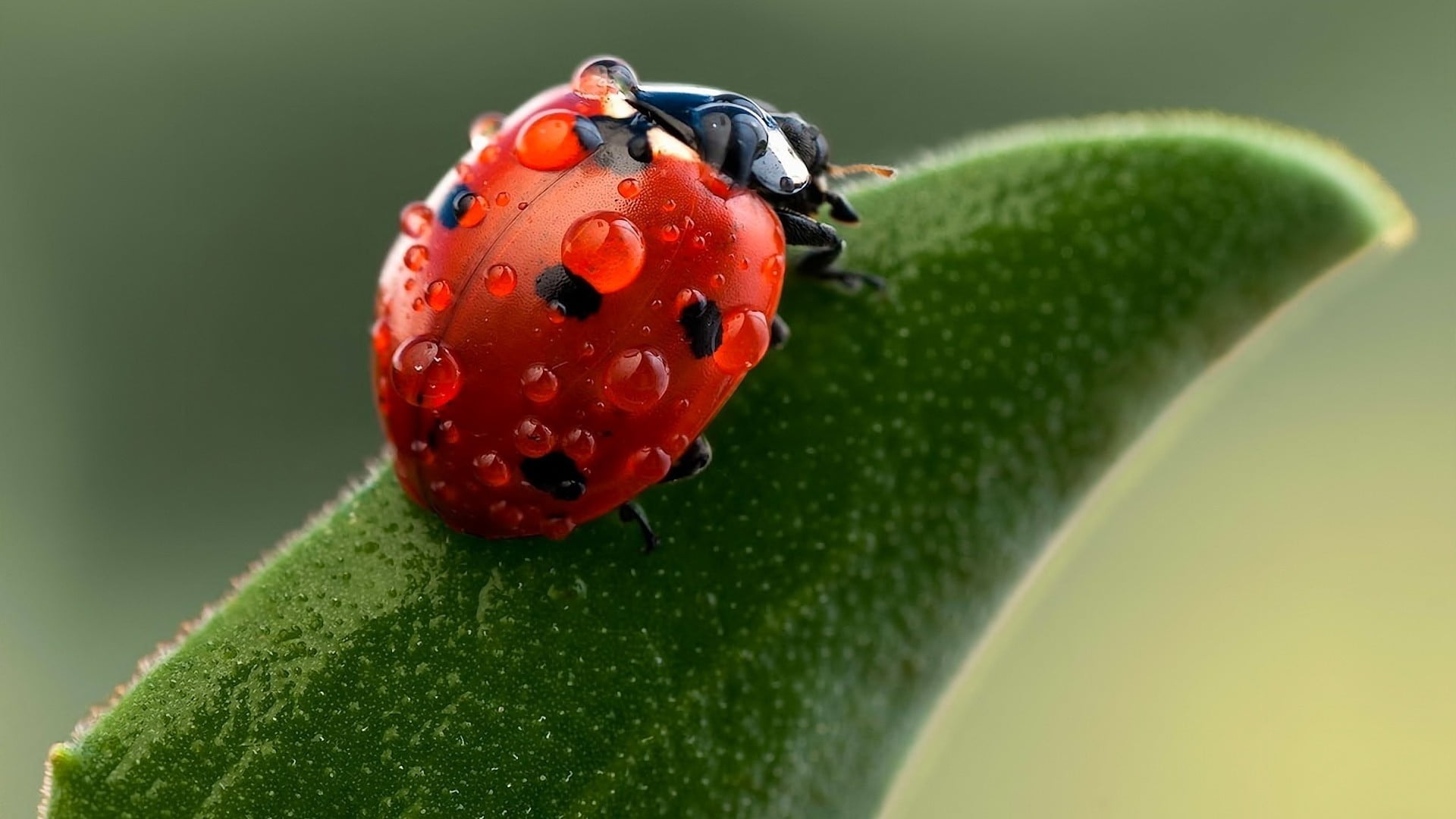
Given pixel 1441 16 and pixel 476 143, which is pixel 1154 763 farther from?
pixel 1441 16

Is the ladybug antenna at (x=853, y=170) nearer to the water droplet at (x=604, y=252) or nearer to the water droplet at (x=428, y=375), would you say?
the water droplet at (x=604, y=252)

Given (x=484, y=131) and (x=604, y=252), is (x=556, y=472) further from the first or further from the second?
(x=484, y=131)

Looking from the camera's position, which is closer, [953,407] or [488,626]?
[488,626]

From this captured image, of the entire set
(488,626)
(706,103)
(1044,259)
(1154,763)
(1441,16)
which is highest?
(706,103)

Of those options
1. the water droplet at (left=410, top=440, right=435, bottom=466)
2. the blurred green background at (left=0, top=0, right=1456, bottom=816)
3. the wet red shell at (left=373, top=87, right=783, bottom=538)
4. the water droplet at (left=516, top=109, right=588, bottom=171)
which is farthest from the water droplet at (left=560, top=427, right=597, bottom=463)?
the blurred green background at (left=0, top=0, right=1456, bottom=816)

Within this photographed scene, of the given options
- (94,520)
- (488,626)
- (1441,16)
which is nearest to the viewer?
(488,626)

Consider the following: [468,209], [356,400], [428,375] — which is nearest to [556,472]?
[428,375]

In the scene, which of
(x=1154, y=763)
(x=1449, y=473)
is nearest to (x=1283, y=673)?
(x=1154, y=763)

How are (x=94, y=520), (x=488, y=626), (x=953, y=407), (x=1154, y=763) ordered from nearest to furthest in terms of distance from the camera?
1. (x=488, y=626)
2. (x=953, y=407)
3. (x=1154, y=763)
4. (x=94, y=520)
